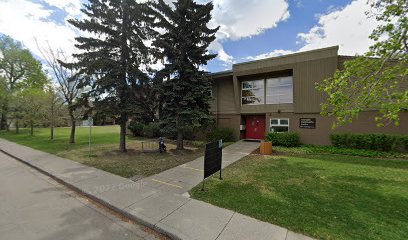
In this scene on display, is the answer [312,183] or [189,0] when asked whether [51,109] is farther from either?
[312,183]

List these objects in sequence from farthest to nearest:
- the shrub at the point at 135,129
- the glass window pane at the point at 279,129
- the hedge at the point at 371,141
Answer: the shrub at the point at 135,129 → the glass window pane at the point at 279,129 → the hedge at the point at 371,141

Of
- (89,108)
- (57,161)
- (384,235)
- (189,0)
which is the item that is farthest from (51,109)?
(384,235)

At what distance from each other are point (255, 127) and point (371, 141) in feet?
25.6

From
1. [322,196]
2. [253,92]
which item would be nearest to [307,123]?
[253,92]

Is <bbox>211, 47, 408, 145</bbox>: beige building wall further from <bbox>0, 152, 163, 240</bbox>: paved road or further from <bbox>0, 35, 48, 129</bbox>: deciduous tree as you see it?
<bbox>0, 35, 48, 129</bbox>: deciduous tree

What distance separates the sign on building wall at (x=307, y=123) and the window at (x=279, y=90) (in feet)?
5.78

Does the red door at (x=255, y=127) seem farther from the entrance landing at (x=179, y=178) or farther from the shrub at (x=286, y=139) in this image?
the entrance landing at (x=179, y=178)

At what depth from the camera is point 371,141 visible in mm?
10844

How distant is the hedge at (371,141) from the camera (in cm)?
1030

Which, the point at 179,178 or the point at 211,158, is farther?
the point at 179,178

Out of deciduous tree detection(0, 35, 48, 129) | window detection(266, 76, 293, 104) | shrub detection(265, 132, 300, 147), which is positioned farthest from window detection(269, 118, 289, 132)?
deciduous tree detection(0, 35, 48, 129)

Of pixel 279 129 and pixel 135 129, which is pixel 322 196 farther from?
pixel 135 129

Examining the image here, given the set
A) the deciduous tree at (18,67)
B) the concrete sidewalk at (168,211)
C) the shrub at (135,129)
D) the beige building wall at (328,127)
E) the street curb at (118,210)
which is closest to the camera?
the concrete sidewalk at (168,211)

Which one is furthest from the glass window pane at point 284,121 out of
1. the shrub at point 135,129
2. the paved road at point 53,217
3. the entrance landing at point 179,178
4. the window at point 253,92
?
the shrub at point 135,129
